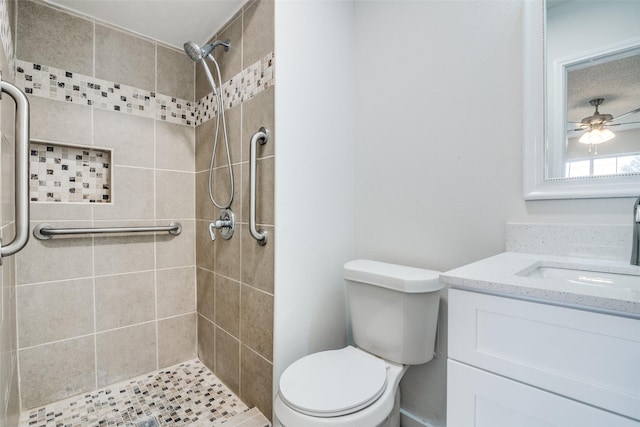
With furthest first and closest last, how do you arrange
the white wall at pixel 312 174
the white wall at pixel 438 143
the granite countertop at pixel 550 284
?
the white wall at pixel 312 174
the white wall at pixel 438 143
the granite countertop at pixel 550 284

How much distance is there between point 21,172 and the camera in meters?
0.72

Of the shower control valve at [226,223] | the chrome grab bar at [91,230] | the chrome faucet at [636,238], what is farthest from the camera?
the shower control valve at [226,223]

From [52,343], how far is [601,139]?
2.42 meters

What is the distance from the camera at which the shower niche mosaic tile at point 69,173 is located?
1451 mm

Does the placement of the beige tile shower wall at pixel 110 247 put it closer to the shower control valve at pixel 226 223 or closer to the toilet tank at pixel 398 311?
the shower control valve at pixel 226 223

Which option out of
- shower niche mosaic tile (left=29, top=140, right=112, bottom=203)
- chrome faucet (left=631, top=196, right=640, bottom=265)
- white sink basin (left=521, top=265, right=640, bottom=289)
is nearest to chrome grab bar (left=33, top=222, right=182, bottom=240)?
shower niche mosaic tile (left=29, top=140, right=112, bottom=203)

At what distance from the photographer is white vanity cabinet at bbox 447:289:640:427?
55cm

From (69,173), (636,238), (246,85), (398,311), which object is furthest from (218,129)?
(636,238)

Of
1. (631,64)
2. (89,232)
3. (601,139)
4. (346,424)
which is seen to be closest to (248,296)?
(346,424)

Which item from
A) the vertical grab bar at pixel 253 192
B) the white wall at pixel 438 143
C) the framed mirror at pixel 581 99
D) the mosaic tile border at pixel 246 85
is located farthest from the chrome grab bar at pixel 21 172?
the framed mirror at pixel 581 99

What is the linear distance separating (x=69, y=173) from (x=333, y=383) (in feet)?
5.32

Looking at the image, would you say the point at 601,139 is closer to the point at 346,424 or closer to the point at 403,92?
the point at 403,92

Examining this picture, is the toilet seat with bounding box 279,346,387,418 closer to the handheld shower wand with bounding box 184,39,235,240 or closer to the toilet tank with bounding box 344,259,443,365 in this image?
the toilet tank with bounding box 344,259,443,365

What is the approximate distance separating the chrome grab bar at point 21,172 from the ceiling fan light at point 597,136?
155 cm
